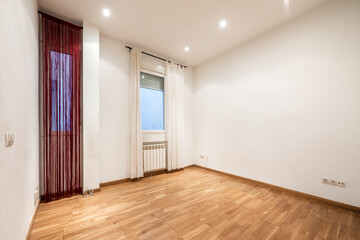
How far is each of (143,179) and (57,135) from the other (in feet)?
6.12

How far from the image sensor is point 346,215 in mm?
1982

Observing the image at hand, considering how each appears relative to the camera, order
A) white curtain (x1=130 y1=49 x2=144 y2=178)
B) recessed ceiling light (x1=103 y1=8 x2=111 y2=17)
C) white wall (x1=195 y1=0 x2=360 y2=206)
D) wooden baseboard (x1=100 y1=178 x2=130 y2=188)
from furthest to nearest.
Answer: white curtain (x1=130 y1=49 x2=144 y2=178) → wooden baseboard (x1=100 y1=178 x2=130 y2=188) → recessed ceiling light (x1=103 y1=8 x2=111 y2=17) → white wall (x1=195 y1=0 x2=360 y2=206)

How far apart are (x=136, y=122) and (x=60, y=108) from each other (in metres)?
1.35

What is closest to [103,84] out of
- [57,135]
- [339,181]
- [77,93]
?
[77,93]

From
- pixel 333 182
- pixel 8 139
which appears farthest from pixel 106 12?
pixel 333 182

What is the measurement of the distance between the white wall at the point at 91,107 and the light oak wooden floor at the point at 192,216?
42cm

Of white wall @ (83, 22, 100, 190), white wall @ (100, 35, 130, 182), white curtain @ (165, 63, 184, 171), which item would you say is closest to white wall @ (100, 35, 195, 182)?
white wall @ (100, 35, 130, 182)

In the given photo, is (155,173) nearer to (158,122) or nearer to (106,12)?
(158,122)

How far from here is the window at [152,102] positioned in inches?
146

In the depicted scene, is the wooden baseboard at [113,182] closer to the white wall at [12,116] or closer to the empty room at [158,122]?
the empty room at [158,122]

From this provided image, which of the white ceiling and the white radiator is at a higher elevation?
the white ceiling

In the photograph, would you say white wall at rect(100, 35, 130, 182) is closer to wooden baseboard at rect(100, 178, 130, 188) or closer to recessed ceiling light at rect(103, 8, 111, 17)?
wooden baseboard at rect(100, 178, 130, 188)

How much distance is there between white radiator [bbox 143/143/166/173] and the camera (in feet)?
11.6

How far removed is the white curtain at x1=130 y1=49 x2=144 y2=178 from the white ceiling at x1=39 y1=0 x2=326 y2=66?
21.6 inches
